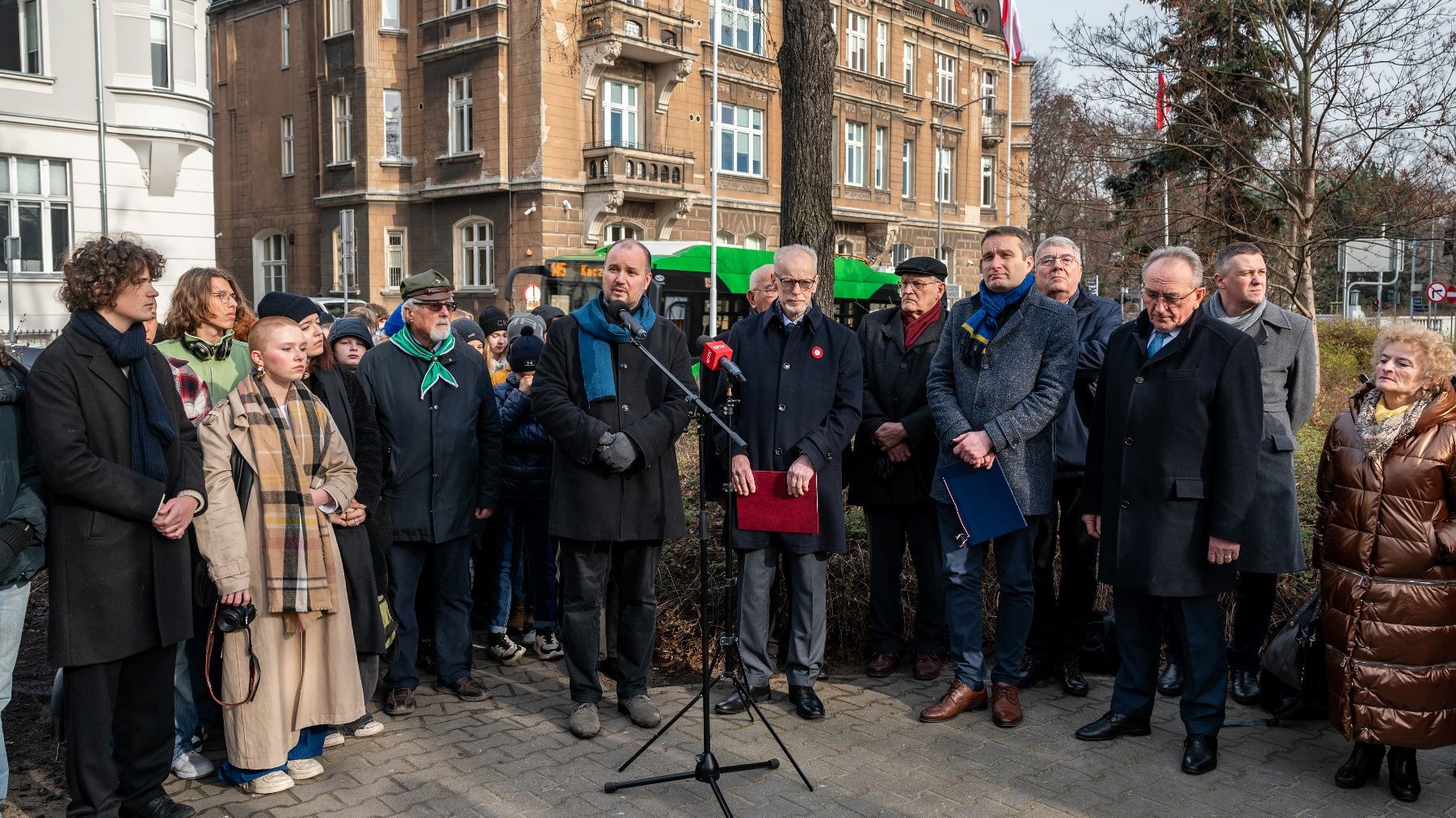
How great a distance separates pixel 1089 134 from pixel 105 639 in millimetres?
13658

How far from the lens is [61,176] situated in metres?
20.7

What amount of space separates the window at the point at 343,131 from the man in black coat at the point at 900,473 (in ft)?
107

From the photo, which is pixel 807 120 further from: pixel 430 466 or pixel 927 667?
pixel 927 667

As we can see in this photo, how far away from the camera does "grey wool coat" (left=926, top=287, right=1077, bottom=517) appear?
549cm

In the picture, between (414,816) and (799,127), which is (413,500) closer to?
(414,816)

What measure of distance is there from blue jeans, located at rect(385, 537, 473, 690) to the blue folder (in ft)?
8.34

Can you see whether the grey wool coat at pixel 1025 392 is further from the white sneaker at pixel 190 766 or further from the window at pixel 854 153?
the window at pixel 854 153

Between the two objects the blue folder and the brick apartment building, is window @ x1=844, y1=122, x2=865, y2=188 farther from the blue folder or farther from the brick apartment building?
the blue folder

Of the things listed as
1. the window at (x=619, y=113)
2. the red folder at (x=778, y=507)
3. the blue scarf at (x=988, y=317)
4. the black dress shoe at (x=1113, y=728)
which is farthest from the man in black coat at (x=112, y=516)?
the window at (x=619, y=113)

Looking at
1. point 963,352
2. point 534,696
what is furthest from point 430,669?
point 963,352

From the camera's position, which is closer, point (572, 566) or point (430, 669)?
point (572, 566)

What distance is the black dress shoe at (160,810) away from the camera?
4352mm

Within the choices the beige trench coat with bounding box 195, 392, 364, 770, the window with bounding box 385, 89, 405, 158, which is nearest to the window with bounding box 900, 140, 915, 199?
the window with bounding box 385, 89, 405, 158

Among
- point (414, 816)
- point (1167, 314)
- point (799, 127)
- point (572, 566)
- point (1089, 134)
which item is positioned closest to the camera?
point (414, 816)
